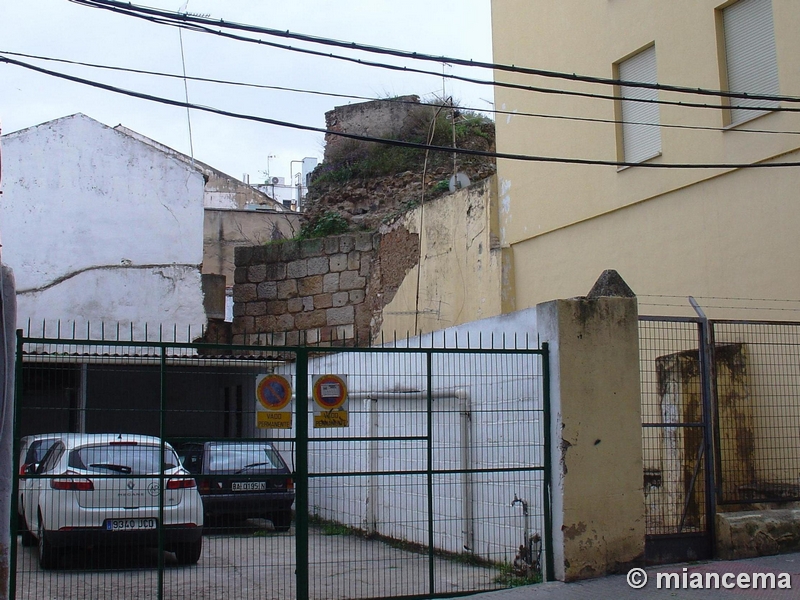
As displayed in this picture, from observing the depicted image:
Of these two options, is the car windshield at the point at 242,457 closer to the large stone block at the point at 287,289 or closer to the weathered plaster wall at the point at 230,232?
the large stone block at the point at 287,289

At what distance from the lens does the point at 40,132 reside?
19438 mm

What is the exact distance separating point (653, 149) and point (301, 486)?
7780 mm

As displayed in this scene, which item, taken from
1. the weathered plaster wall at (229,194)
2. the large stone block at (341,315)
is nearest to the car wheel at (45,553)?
the large stone block at (341,315)

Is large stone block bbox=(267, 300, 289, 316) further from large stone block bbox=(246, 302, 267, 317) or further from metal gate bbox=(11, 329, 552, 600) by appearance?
metal gate bbox=(11, 329, 552, 600)

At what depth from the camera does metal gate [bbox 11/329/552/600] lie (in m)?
7.21

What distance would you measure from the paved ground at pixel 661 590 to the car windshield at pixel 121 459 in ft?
10.0

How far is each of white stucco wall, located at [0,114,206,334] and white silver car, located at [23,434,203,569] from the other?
1113 centimetres

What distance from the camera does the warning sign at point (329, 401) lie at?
25.0ft

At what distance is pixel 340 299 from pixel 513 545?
858cm

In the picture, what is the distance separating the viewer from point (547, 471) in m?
8.09

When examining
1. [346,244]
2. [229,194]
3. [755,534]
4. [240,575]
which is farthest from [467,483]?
[229,194]

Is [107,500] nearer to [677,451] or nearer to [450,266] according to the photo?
[677,451]

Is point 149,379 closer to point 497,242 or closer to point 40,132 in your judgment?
point 497,242

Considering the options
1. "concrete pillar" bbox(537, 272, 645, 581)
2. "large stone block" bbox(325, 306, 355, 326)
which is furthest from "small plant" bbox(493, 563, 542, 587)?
"large stone block" bbox(325, 306, 355, 326)
